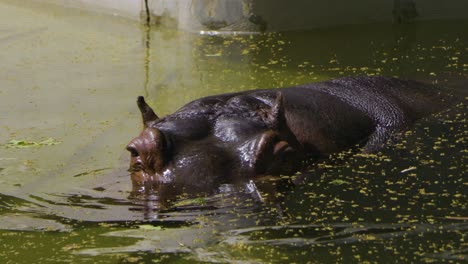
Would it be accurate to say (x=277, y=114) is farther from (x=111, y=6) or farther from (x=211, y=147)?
(x=111, y=6)

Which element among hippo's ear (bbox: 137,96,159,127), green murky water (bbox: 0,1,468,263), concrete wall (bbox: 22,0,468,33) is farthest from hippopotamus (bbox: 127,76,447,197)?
concrete wall (bbox: 22,0,468,33)

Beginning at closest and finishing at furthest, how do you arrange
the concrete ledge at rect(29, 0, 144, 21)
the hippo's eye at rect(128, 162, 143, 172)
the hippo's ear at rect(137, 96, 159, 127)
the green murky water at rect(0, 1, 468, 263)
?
the green murky water at rect(0, 1, 468, 263) → the hippo's eye at rect(128, 162, 143, 172) → the hippo's ear at rect(137, 96, 159, 127) → the concrete ledge at rect(29, 0, 144, 21)

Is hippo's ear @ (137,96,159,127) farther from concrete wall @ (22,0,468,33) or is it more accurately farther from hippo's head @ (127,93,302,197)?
concrete wall @ (22,0,468,33)

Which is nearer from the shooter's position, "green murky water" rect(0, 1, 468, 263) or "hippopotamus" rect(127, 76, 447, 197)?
"green murky water" rect(0, 1, 468, 263)

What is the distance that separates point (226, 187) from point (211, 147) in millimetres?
217

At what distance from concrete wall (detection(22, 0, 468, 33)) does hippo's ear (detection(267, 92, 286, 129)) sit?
395 centimetres

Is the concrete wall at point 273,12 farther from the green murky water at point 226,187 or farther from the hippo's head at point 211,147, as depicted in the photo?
the hippo's head at point 211,147

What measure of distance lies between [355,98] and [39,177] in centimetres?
184

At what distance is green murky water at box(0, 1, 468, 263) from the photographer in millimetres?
4102

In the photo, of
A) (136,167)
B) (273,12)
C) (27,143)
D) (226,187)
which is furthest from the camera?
(273,12)

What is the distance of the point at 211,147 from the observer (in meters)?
4.82

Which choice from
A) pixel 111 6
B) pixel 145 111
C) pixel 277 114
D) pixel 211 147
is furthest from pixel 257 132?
pixel 111 6

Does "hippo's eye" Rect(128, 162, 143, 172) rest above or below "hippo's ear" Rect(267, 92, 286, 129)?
below

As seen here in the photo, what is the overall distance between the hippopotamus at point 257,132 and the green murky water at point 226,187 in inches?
4.3
